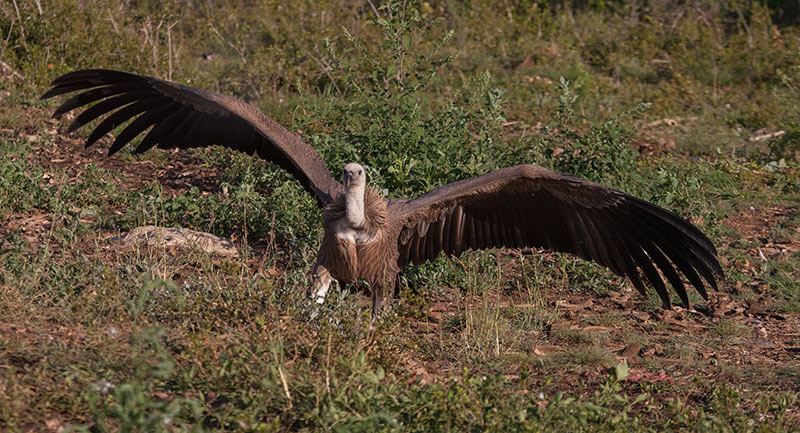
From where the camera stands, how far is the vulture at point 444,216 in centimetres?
541

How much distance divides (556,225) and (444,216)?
0.68 m

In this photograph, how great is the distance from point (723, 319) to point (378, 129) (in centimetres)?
272

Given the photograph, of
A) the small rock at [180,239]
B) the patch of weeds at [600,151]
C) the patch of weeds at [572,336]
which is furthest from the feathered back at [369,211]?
the patch of weeds at [600,151]

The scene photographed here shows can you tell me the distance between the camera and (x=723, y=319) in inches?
245

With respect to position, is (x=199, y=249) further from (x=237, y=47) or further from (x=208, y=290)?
(x=237, y=47)

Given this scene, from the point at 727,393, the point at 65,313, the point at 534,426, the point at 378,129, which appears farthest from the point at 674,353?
the point at 65,313

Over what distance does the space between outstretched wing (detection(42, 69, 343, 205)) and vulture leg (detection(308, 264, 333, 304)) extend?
416 mm

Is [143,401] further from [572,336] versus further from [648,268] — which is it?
[648,268]

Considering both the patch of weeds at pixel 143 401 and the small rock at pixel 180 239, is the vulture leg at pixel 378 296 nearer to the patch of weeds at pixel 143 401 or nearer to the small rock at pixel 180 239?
the small rock at pixel 180 239

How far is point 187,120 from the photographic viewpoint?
6.32 metres

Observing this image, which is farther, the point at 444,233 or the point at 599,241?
the point at 444,233

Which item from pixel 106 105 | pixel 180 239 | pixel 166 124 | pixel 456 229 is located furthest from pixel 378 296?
pixel 106 105

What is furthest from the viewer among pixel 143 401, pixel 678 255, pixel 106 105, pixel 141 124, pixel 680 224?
pixel 141 124

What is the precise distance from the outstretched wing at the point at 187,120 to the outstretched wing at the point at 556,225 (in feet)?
2.14
